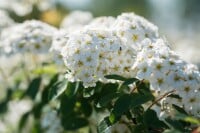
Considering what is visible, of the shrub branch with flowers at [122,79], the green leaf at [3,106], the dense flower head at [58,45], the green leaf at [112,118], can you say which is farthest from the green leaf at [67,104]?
the green leaf at [3,106]

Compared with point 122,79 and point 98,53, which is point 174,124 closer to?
point 122,79

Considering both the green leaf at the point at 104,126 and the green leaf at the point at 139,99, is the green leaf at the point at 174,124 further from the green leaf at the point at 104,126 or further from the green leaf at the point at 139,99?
the green leaf at the point at 104,126

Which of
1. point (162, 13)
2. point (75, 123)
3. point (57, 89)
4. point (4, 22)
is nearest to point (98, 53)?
point (57, 89)

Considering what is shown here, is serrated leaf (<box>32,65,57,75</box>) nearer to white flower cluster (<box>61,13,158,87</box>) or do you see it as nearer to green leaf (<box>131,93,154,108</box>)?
white flower cluster (<box>61,13,158,87</box>)

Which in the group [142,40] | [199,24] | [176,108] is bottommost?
[176,108]

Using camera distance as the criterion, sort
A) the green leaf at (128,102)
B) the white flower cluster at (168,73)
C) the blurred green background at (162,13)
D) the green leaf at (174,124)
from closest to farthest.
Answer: the green leaf at (174,124), the white flower cluster at (168,73), the green leaf at (128,102), the blurred green background at (162,13)

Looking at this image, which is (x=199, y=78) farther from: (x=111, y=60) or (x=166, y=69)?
(x=111, y=60)

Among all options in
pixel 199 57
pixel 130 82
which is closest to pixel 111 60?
pixel 130 82
